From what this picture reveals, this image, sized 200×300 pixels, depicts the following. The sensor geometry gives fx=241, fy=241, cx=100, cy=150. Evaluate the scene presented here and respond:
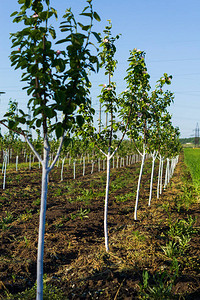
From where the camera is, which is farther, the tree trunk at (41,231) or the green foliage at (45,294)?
the green foliage at (45,294)

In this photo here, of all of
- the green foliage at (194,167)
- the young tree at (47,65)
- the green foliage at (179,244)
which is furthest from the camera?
the green foliage at (194,167)

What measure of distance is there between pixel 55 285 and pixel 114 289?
99cm

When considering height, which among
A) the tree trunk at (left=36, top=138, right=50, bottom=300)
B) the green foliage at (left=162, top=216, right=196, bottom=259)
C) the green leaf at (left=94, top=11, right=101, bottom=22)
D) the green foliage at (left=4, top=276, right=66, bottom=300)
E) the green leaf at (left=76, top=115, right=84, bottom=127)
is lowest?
the green foliage at (left=4, top=276, right=66, bottom=300)

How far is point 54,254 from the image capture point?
5.08 m

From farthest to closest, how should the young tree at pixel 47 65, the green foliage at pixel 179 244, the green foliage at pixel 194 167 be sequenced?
the green foliage at pixel 194 167 < the green foliage at pixel 179 244 < the young tree at pixel 47 65

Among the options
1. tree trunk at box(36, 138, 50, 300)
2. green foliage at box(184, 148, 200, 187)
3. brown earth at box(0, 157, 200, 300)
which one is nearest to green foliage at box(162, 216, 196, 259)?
brown earth at box(0, 157, 200, 300)

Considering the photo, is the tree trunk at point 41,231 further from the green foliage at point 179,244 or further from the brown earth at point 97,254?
the green foliage at point 179,244

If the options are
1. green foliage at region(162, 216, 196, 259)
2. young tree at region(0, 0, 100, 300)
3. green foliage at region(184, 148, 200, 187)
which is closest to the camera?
young tree at region(0, 0, 100, 300)

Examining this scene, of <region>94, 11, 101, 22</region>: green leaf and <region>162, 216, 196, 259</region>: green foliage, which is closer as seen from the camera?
<region>94, 11, 101, 22</region>: green leaf

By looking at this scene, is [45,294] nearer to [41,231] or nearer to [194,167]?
[41,231]

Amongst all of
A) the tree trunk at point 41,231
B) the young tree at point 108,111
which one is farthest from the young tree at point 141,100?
the tree trunk at point 41,231

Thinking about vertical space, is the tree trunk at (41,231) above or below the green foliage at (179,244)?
A: above

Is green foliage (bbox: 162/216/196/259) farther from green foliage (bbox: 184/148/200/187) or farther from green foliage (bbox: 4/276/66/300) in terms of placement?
green foliage (bbox: 184/148/200/187)

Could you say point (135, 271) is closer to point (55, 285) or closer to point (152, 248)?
point (152, 248)
